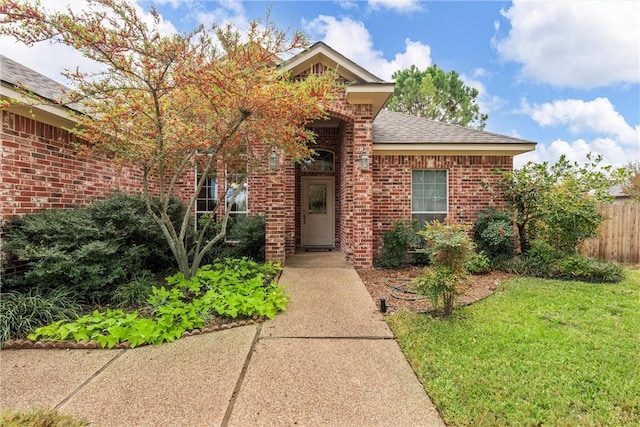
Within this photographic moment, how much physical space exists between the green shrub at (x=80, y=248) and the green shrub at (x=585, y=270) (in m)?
9.03

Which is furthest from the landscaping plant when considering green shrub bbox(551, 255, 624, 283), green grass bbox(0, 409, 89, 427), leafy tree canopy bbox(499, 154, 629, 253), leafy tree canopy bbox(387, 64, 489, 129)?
leafy tree canopy bbox(387, 64, 489, 129)

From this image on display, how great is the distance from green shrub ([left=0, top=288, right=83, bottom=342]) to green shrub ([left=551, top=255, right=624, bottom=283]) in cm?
943

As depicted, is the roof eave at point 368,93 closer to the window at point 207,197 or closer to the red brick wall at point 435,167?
the red brick wall at point 435,167

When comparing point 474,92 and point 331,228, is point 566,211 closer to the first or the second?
point 331,228

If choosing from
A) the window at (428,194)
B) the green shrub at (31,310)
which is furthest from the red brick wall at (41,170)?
the window at (428,194)

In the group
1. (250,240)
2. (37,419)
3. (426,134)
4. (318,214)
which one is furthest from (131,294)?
(426,134)

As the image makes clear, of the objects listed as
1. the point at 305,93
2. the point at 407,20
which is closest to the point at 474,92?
the point at 407,20

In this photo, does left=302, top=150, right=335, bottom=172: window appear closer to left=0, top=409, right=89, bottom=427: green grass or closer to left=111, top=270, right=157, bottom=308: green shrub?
left=111, top=270, right=157, bottom=308: green shrub

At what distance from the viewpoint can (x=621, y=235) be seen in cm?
904

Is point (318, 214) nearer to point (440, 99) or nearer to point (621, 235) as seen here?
point (621, 235)

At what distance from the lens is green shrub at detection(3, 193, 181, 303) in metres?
4.51

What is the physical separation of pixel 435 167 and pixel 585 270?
13.6 feet

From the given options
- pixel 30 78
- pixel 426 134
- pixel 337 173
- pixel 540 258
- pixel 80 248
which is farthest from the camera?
pixel 337 173

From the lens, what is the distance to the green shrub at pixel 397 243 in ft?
25.6
